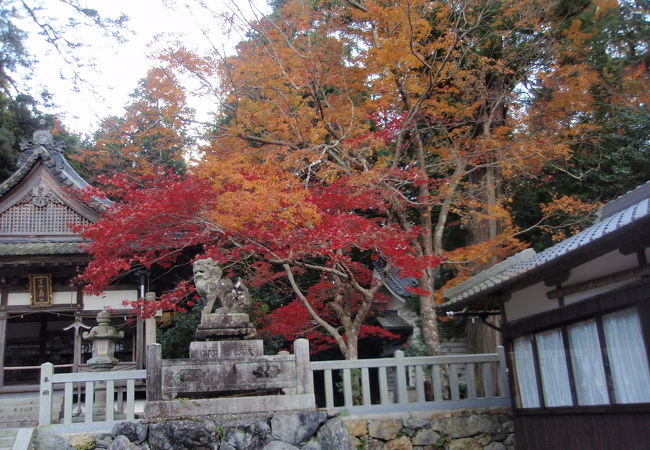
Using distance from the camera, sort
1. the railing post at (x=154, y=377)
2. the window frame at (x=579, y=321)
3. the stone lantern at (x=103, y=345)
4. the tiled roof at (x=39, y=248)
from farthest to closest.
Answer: the tiled roof at (x=39, y=248) < the stone lantern at (x=103, y=345) < the railing post at (x=154, y=377) < the window frame at (x=579, y=321)

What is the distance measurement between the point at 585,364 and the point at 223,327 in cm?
643

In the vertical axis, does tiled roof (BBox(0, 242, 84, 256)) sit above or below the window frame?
above

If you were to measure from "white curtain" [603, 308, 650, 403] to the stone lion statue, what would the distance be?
6718mm

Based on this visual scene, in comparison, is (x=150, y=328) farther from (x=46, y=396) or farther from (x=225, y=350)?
(x=225, y=350)

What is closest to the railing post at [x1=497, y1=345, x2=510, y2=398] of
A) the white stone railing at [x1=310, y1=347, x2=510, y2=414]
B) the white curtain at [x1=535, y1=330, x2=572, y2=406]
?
the white stone railing at [x1=310, y1=347, x2=510, y2=414]

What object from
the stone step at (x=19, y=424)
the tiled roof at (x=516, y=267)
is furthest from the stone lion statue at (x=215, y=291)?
the stone step at (x=19, y=424)

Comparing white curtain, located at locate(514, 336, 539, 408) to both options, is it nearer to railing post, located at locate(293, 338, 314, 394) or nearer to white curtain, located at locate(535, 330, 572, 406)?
white curtain, located at locate(535, 330, 572, 406)

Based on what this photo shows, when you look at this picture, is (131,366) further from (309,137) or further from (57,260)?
(309,137)

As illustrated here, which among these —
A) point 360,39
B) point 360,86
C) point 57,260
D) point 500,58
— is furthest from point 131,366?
point 500,58

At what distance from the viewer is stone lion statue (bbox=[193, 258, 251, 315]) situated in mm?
11625

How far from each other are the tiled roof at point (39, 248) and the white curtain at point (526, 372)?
11577 mm

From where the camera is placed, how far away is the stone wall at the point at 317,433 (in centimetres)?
1032

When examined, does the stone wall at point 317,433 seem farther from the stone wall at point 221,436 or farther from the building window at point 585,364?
the building window at point 585,364

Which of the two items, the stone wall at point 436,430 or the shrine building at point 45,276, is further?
the shrine building at point 45,276
